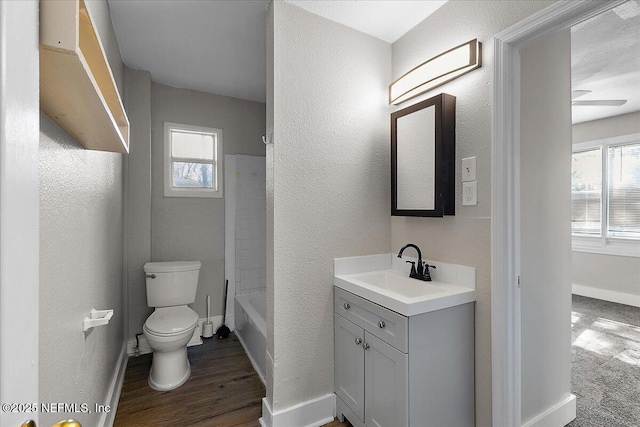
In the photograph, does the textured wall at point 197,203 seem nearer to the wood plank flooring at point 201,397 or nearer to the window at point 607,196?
the wood plank flooring at point 201,397

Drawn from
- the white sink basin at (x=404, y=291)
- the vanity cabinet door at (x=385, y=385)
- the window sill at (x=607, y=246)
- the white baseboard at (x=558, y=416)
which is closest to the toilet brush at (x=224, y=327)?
the white sink basin at (x=404, y=291)

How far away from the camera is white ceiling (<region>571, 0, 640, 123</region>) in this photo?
1988 millimetres

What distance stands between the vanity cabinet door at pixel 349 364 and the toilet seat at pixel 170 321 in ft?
3.77

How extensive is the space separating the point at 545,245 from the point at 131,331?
11.0 feet

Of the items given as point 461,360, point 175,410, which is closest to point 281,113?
point 461,360

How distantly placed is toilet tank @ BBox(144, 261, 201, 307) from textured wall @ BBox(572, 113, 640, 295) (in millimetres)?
5394

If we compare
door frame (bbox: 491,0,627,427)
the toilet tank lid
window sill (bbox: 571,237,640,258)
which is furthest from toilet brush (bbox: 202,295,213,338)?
window sill (bbox: 571,237,640,258)

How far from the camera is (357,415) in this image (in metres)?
1.71

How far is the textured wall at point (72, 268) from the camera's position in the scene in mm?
911

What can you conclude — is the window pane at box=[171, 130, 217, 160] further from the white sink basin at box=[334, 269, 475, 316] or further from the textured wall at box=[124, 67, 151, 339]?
the white sink basin at box=[334, 269, 475, 316]

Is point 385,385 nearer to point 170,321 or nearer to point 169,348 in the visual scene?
point 169,348

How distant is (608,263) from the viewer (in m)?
4.18

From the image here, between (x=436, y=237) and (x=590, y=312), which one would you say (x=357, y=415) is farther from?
(x=590, y=312)

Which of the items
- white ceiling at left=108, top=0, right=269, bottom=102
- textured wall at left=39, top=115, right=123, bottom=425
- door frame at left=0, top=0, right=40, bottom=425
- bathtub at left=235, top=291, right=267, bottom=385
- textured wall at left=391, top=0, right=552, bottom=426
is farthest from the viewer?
bathtub at left=235, top=291, right=267, bottom=385
